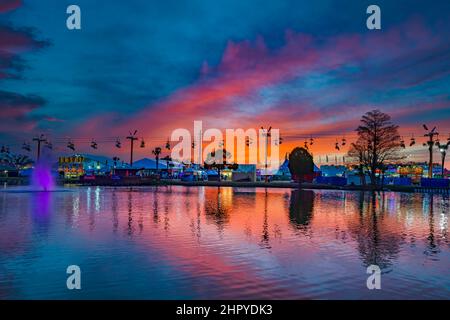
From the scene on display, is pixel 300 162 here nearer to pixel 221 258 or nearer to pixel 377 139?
pixel 377 139

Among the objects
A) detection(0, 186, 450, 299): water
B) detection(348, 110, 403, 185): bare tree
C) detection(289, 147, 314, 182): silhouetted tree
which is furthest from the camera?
detection(289, 147, 314, 182): silhouetted tree

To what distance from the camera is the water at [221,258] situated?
9.45m

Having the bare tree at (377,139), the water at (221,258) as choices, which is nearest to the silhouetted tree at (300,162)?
the bare tree at (377,139)

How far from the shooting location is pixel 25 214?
2388 cm

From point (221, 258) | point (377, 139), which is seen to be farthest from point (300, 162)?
point (221, 258)

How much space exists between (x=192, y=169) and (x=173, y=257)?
11538 cm

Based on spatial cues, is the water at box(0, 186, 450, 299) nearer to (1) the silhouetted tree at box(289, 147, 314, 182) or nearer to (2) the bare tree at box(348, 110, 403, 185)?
(2) the bare tree at box(348, 110, 403, 185)

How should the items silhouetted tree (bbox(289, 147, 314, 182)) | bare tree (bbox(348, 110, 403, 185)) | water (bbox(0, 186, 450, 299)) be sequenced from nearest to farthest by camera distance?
water (bbox(0, 186, 450, 299))
bare tree (bbox(348, 110, 403, 185))
silhouetted tree (bbox(289, 147, 314, 182))

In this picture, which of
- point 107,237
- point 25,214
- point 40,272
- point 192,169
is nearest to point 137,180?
point 192,169

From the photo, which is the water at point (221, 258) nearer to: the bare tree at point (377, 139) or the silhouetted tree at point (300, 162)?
the bare tree at point (377, 139)

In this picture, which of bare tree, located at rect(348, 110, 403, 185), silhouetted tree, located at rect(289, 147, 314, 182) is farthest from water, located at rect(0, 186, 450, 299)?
A: silhouetted tree, located at rect(289, 147, 314, 182)

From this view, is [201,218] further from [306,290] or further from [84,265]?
[306,290]

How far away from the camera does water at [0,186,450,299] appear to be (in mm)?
9445
